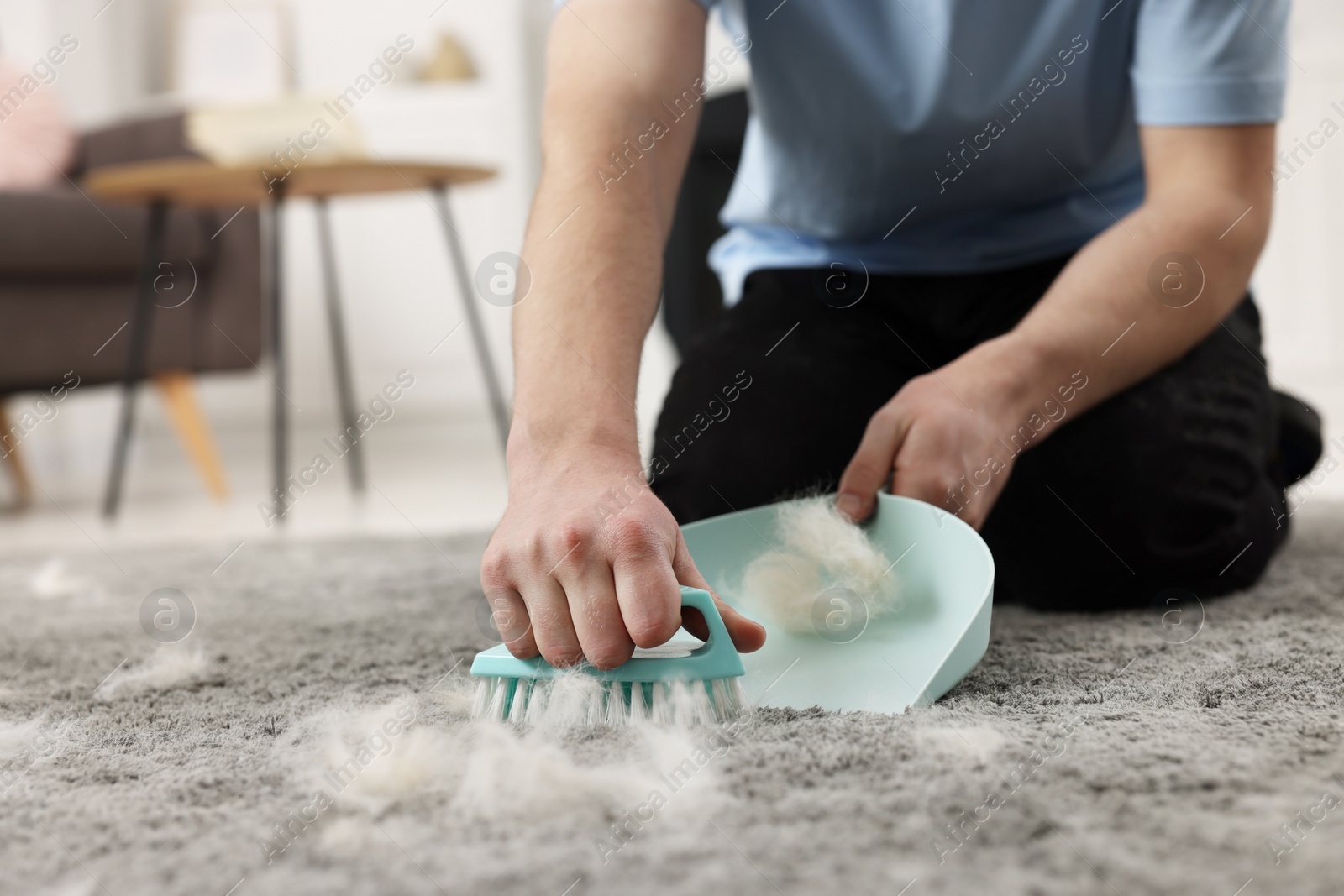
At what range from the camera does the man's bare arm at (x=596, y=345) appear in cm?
47

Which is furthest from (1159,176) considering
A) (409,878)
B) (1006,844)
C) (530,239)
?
(409,878)

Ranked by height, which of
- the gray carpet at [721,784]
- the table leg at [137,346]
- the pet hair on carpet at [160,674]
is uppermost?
the table leg at [137,346]

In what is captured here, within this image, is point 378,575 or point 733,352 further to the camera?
point 378,575

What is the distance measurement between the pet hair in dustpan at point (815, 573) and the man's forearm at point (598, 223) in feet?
0.36

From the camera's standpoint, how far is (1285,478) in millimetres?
966

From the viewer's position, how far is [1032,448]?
0.80 meters

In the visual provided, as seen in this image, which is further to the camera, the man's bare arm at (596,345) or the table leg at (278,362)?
the table leg at (278,362)

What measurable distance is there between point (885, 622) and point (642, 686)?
158 mm

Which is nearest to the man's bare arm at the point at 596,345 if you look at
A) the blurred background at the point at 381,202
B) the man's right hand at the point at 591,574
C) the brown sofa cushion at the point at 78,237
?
the man's right hand at the point at 591,574

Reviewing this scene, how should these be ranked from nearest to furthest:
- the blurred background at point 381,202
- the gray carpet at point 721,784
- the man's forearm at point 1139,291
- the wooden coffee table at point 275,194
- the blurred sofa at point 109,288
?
1. the gray carpet at point 721,784
2. the man's forearm at point 1139,291
3. the wooden coffee table at point 275,194
4. the blurred sofa at point 109,288
5. the blurred background at point 381,202

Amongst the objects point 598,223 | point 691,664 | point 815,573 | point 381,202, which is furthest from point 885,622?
point 381,202

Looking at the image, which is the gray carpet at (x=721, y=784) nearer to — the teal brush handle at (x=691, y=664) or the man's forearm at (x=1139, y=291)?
the teal brush handle at (x=691, y=664)

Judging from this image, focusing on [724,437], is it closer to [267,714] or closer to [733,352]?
[733,352]

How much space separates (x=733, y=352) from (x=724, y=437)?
80mm
